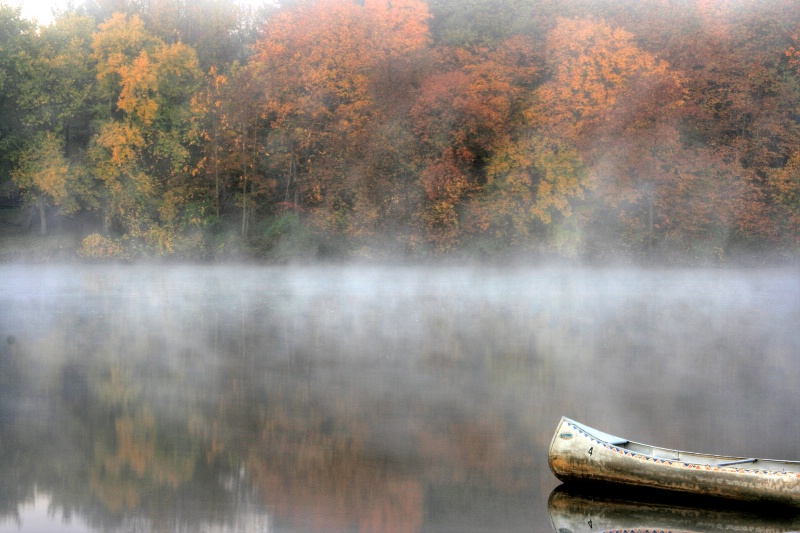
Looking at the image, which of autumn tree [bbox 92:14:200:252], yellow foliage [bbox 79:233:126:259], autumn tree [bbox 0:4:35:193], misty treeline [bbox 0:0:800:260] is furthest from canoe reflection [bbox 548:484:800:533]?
autumn tree [bbox 0:4:35:193]

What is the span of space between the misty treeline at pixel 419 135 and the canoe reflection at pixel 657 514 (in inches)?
1443

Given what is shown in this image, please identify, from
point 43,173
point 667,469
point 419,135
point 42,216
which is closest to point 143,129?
point 43,173

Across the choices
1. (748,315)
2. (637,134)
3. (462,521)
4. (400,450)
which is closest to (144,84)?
(637,134)

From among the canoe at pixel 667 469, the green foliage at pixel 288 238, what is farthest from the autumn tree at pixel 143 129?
the canoe at pixel 667 469

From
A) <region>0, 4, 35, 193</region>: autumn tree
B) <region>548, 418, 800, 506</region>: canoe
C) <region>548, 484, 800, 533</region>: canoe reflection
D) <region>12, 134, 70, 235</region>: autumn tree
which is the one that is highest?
<region>0, 4, 35, 193</region>: autumn tree

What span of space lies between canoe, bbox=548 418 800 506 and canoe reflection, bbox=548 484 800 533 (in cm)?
16

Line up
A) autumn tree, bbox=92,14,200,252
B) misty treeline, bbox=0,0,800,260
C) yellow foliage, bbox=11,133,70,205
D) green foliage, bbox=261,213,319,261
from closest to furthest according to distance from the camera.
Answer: green foliage, bbox=261,213,319,261 → misty treeline, bbox=0,0,800,260 → yellow foliage, bbox=11,133,70,205 → autumn tree, bbox=92,14,200,252

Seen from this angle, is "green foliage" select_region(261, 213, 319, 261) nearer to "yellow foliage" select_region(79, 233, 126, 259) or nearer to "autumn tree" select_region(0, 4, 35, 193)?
"yellow foliage" select_region(79, 233, 126, 259)

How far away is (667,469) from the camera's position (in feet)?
40.0

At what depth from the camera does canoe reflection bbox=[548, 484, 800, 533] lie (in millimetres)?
11781

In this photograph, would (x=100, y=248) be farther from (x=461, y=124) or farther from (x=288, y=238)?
(x=461, y=124)

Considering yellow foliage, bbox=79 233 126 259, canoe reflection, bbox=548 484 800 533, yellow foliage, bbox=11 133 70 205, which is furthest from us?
yellow foliage, bbox=11 133 70 205

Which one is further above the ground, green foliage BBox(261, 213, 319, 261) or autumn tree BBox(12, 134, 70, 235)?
autumn tree BBox(12, 134, 70, 235)

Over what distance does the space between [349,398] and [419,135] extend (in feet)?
107
